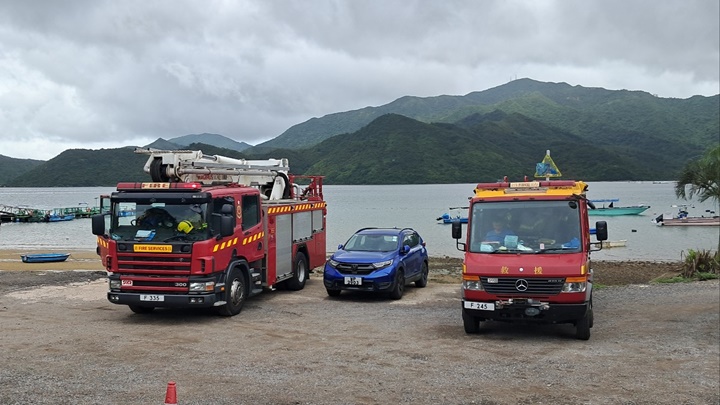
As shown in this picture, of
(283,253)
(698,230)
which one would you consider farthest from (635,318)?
(698,230)

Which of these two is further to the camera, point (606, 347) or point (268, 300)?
point (268, 300)

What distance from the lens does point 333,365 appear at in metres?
9.04

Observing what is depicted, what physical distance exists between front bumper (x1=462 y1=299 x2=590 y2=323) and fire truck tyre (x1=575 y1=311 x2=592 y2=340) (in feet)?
0.59

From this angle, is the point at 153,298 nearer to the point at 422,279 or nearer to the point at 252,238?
the point at 252,238

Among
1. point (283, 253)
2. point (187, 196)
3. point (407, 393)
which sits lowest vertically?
point (407, 393)

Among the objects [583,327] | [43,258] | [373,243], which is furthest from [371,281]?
[43,258]

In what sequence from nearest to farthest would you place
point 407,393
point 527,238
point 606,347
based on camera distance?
point 407,393 < point 606,347 < point 527,238

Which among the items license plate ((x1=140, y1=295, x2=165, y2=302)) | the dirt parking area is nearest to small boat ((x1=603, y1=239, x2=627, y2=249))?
the dirt parking area

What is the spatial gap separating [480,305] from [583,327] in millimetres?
1770

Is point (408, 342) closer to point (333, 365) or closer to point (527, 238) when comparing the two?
point (333, 365)

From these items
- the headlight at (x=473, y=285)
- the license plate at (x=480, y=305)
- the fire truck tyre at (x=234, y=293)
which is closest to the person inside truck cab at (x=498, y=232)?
the headlight at (x=473, y=285)

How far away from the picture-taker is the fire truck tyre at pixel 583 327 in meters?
10.5

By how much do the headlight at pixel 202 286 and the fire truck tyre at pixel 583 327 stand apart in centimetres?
Result: 680

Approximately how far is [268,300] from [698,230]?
55.7 metres
